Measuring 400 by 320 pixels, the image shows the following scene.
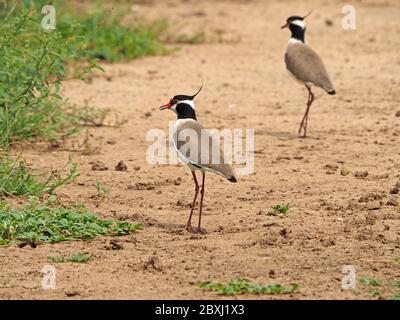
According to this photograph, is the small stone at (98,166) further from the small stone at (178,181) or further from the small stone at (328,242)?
the small stone at (328,242)

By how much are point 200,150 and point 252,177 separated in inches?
63.4

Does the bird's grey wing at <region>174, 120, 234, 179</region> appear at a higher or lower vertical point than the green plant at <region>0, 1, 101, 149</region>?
lower

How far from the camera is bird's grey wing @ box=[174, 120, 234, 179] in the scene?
7578 millimetres

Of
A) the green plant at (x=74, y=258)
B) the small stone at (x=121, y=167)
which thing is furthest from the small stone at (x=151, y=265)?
the small stone at (x=121, y=167)

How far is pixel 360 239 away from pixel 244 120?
13.2ft

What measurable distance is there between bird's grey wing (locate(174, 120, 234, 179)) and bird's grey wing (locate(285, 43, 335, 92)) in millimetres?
3064

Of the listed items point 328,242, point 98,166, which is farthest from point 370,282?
point 98,166

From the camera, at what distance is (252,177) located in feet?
30.2

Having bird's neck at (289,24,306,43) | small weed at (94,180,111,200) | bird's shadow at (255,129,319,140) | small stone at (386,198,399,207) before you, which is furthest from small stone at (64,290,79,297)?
bird's neck at (289,24,306,43)

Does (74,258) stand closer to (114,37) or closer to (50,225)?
(50,225)

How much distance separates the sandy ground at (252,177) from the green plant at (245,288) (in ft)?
0.19

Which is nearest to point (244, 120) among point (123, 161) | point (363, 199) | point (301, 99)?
point (301, 99)

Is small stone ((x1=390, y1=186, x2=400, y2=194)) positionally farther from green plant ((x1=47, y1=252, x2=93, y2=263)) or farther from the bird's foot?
green plant ((x1=47, y1=252, x2=93, y2=263))

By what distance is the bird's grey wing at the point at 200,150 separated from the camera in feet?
24.9
